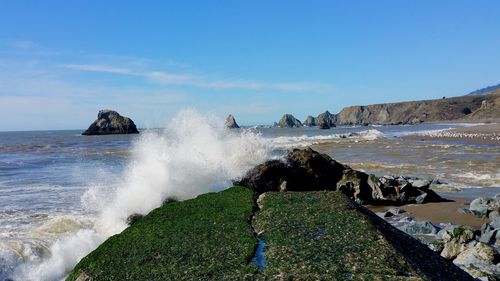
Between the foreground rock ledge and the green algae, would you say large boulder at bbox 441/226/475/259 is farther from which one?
the green algae

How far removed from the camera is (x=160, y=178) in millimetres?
16953

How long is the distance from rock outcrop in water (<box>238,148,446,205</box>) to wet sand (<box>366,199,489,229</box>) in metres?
0.77

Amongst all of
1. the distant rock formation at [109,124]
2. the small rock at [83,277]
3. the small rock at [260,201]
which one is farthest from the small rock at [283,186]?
the distant rock formation at [109,124]

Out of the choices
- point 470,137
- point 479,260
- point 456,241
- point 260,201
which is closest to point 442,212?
point 456,241

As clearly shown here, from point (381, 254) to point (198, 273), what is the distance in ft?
11.6

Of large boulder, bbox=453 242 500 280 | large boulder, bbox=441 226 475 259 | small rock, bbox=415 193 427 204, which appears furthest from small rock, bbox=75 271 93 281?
small rock, bbox=415 193 427 204

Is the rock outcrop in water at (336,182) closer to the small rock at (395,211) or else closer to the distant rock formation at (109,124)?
the small rock at (395,211)

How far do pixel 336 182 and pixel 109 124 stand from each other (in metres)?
133

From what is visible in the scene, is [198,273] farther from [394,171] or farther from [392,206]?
[394,171]

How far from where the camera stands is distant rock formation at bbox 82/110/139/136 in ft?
471

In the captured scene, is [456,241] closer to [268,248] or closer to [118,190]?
[268,248]

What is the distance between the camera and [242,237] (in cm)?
980

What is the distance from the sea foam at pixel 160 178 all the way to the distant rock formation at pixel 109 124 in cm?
12482

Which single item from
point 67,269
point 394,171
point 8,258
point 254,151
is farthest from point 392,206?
point 8,258
